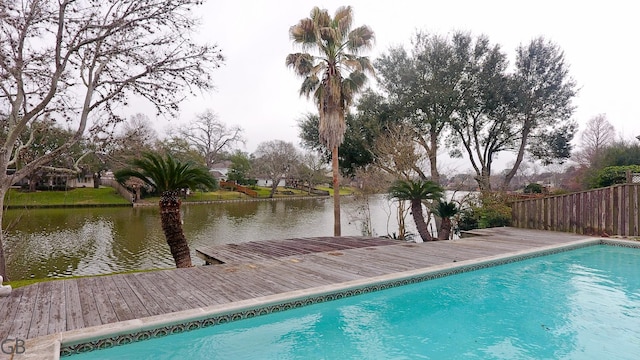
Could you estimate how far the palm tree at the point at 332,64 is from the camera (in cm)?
1133

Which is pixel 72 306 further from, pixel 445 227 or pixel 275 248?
pixel 445 227

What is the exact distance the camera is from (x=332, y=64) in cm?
1159

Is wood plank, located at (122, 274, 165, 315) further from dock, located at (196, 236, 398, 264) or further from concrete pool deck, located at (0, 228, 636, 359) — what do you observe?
dock, located at (196, 236, 398, 264)

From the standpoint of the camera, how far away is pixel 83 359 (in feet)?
10.7

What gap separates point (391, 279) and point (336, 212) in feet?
20.5

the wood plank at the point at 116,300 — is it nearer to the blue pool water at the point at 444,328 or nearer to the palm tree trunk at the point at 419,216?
the blue pool water at the point at 444,328

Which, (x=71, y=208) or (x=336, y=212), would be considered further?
(x=71, y=208)

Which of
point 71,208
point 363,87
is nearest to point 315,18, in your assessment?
point 363,87

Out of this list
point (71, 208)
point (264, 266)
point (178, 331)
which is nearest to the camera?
point (178, 331)

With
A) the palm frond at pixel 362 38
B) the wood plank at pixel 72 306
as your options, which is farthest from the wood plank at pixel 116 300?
the palm frond at pixel 362 38

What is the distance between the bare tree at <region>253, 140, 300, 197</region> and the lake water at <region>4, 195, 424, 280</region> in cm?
2162

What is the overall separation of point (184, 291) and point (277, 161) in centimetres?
3922

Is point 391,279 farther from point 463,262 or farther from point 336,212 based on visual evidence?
point 336,212
